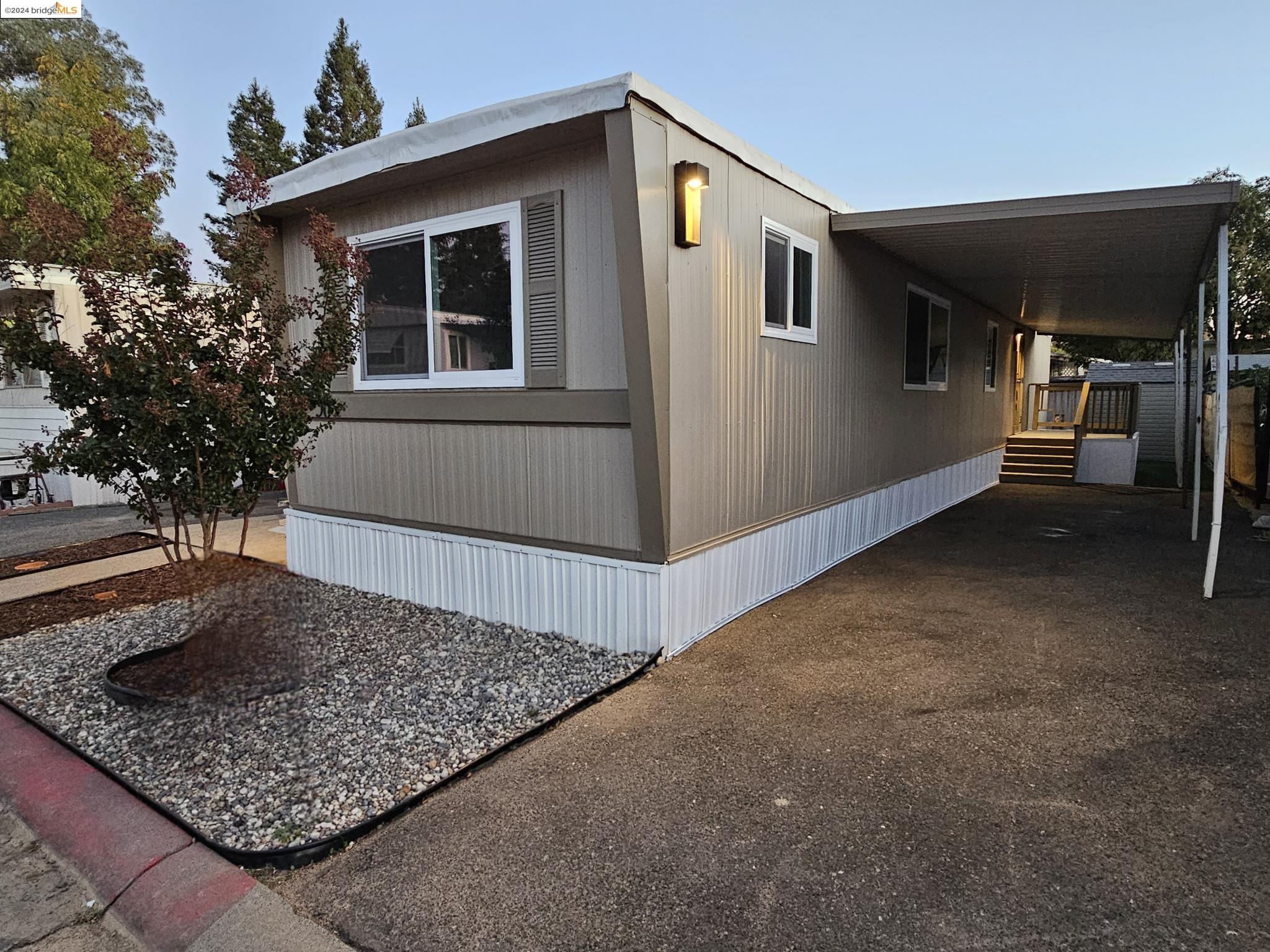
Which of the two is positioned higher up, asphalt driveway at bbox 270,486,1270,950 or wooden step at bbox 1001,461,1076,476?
wooden step at bbox 1001,461,1076,476

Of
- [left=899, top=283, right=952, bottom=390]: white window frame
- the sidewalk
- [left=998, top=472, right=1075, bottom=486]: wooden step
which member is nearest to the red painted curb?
the sidewalk

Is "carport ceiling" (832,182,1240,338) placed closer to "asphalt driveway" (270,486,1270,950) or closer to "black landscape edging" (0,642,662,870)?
"asphalt driveway" (270,486,1270,950)

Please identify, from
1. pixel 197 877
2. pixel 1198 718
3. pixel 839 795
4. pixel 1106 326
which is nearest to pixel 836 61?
pixel 1106 326

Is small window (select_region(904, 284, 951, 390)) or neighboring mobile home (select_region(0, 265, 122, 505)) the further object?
neighboring mobile home (select_region(0, 265, 122, 505))

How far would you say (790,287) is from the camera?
200 inches

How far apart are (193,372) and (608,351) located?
1.99m

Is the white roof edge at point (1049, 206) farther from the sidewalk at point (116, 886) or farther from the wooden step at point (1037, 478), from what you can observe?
the wooden step at point (1037, 478)

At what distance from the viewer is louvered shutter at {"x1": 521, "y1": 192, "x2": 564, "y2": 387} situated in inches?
161

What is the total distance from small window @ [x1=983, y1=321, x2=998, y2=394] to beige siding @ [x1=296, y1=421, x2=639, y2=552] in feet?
27.6

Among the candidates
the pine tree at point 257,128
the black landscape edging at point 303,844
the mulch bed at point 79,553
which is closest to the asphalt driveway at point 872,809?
the black landscape edging at point 303,844

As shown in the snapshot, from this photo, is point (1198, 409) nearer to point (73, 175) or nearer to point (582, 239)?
point (582, 239)

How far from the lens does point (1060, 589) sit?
5266mm

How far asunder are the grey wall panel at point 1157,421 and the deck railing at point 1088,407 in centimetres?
161

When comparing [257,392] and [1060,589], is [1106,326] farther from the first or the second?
[257,392]
